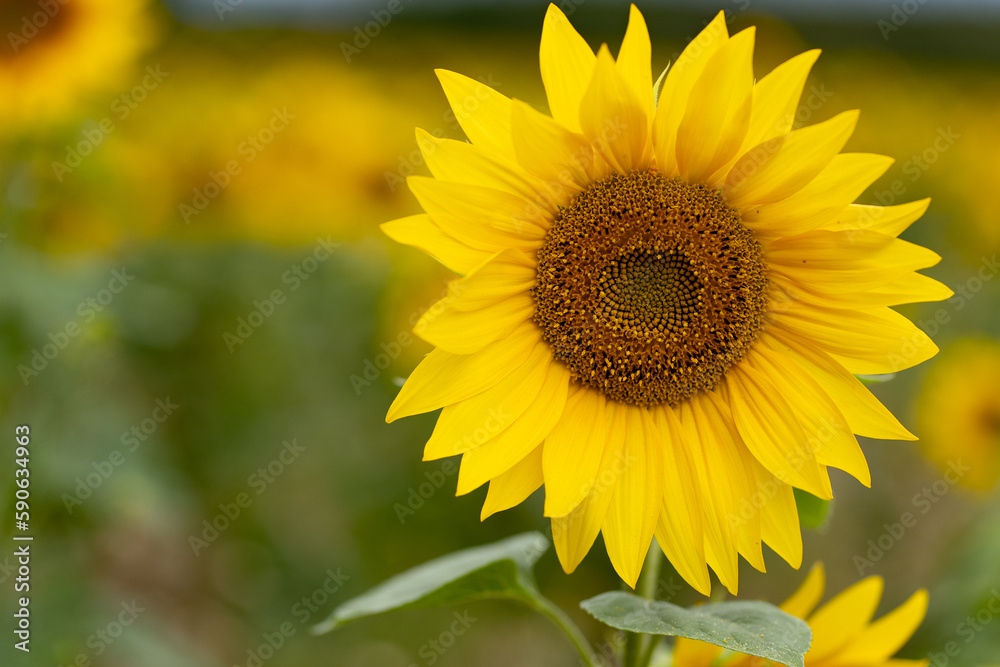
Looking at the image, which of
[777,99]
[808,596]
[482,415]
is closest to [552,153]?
[777,99]

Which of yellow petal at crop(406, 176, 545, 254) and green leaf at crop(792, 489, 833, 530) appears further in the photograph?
green leaf at crop(792, 489, 833, 530)

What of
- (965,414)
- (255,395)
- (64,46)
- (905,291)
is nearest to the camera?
(905,291)

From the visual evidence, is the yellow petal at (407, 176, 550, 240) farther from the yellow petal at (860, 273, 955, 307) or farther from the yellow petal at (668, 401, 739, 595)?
the yellow petal at (860, 273, 955, 307)

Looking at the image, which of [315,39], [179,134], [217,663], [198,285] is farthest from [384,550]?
[315,39]

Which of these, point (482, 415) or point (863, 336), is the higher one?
point (863, 336)

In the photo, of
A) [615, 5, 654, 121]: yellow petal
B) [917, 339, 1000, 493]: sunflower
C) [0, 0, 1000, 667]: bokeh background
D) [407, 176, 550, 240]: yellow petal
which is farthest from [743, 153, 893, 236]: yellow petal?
[917, 339, 1000, 493]: sunflower

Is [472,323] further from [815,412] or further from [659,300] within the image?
[815,412]

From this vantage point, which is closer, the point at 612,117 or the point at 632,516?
the point at 612,117
